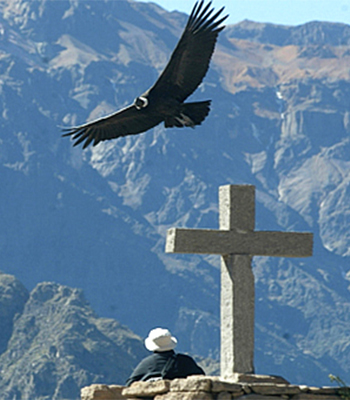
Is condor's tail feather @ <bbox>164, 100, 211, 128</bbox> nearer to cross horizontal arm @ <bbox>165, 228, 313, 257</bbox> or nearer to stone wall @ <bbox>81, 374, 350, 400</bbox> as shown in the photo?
cross horizontal arm @ <bbox>165, 228, 313, 257</bbox>

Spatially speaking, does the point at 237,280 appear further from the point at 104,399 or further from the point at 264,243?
the point at 104,399

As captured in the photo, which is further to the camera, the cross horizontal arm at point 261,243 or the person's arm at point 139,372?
the cross horizontal arm at point 261,243

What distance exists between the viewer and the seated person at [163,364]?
45.6 ft

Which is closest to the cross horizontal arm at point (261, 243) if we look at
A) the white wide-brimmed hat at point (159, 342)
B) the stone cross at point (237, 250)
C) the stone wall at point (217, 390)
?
the stone cross at point (237, 250)

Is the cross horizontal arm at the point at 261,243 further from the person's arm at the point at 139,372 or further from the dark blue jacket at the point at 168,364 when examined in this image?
the person's arm at the point at 139,372

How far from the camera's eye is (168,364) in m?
13.9

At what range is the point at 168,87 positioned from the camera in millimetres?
21078

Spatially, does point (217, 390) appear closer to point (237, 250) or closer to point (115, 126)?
point (237, 250)

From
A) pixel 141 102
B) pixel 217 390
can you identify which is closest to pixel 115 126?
pixel 141 102

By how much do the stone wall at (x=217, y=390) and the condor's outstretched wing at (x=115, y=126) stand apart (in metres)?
8.51

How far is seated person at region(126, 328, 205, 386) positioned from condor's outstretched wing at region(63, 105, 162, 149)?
25.8 feet

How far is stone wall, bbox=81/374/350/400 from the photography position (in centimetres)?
1273

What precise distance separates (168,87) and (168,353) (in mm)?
7688

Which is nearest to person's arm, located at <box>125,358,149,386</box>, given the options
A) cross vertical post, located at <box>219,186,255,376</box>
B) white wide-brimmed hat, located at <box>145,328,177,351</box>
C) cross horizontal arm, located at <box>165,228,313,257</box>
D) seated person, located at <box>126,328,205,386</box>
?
seated person, located at <box>126,328,205,386</box>
